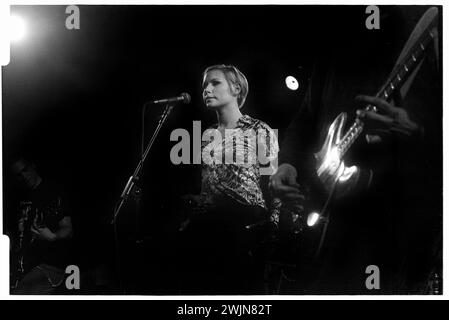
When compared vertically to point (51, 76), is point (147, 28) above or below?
above

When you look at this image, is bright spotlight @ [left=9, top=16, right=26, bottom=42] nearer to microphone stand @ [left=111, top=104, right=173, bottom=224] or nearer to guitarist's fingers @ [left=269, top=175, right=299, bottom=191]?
microphone stand @ [left=111, top=104, right=173, bottom=224]

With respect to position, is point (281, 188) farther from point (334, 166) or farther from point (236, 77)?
point (236, 77)

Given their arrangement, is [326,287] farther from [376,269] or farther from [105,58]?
[105,58]

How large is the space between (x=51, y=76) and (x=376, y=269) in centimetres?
165

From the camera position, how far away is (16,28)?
3102 millimetres

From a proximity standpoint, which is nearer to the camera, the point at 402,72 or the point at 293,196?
the point at 402,72

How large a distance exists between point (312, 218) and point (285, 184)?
19 cm

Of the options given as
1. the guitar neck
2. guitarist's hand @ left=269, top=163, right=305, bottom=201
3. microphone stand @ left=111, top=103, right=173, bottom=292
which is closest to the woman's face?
microphone stand @ left=111, top=103, right=173, bottom=292

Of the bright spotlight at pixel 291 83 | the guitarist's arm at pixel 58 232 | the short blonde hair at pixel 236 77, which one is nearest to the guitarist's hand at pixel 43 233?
the guitarist's arm at pixel 58 232

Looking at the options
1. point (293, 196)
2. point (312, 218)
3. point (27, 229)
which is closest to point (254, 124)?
point (293, 196)

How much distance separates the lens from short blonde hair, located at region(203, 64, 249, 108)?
3098 mm

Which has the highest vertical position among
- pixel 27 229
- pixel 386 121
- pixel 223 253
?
pixel 386 121

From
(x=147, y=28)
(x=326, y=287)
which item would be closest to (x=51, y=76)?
(x=147, y=28)

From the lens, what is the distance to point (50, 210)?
10.2ft
